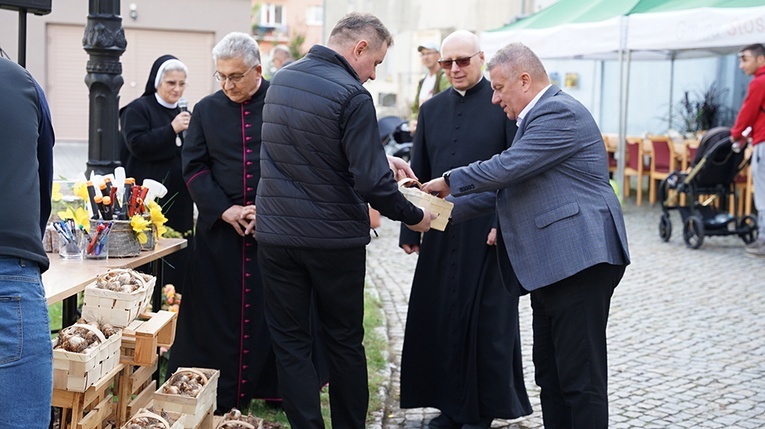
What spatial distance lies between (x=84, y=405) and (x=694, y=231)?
30.5ft

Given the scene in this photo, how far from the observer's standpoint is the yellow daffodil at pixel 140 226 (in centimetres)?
446

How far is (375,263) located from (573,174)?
22.4ft

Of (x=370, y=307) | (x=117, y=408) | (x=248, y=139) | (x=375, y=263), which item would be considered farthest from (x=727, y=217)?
(x=117, y=408)

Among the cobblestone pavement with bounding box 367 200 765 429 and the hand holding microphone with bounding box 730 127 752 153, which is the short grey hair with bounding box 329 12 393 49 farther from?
the hand holding microphone with bounding box 730 127 752 153

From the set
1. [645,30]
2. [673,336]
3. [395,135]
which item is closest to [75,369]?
[673,336]

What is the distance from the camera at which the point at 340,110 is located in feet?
13.4

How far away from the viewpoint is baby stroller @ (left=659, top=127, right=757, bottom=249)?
11.3 m

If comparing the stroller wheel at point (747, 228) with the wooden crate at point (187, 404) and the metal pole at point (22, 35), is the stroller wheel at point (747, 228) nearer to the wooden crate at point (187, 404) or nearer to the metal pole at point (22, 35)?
the wooden crate at point (187, 404)

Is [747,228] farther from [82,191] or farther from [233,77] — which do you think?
[82,191]

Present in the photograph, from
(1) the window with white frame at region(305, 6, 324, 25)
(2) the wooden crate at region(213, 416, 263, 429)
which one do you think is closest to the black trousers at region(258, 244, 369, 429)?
(2) the wooden crate at region(213, 416, 263, 429)

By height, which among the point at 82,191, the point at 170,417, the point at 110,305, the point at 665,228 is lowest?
the point at 170,417

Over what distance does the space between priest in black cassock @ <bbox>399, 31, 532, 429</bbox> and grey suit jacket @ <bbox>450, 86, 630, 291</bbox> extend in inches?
36.2

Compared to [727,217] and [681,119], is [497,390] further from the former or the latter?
[681,119]

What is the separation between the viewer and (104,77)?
5555 millimetres
